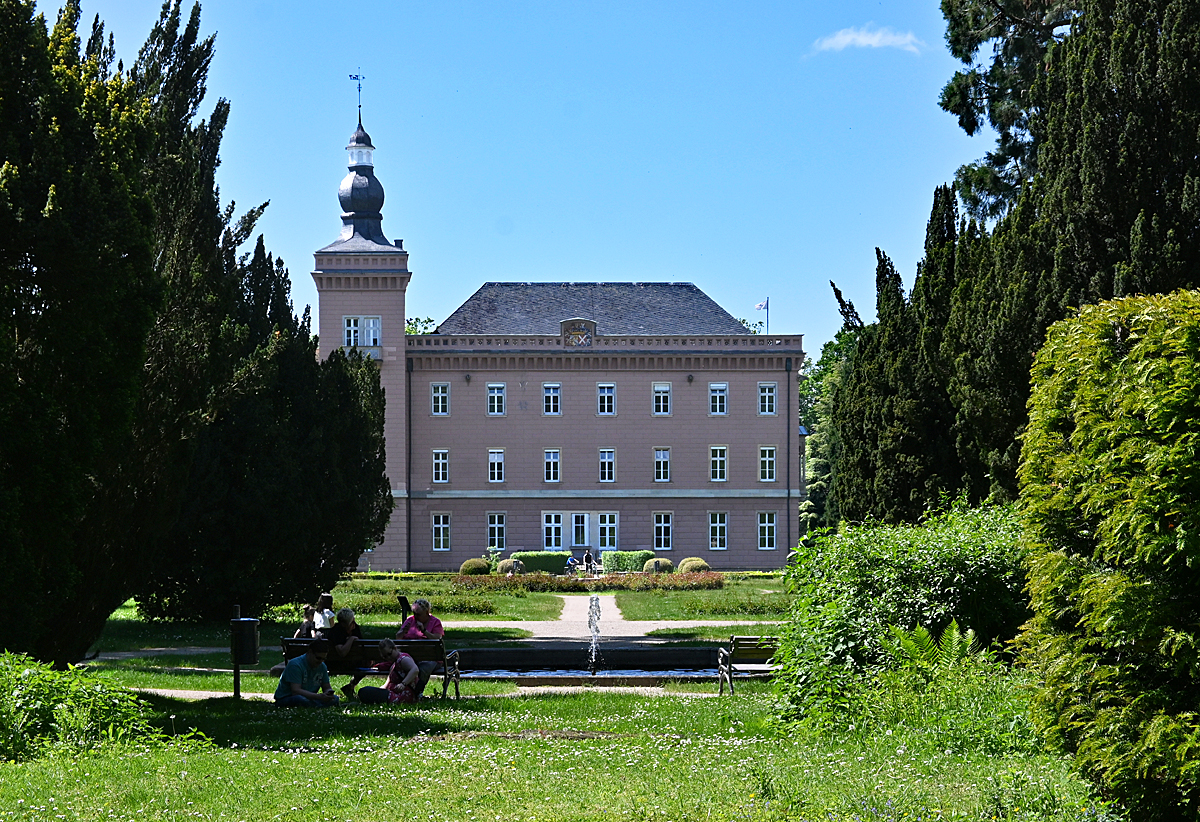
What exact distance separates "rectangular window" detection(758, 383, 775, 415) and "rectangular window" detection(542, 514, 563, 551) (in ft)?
30.4

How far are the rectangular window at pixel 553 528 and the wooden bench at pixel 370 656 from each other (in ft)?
124

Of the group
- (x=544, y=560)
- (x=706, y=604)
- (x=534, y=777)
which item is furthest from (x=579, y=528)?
(x=534, y=777)

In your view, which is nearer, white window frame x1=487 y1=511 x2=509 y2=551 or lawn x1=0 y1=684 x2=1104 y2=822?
lawn x1=0 y1=684 x2=1104 y2=822

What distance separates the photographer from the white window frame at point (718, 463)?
51938mm

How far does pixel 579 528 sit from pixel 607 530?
1.13 metres

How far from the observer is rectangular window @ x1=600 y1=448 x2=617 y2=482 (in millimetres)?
51906

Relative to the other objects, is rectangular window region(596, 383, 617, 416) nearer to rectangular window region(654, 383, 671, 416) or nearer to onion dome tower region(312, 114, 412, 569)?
rectangular window region(654, 383, 671, 416)

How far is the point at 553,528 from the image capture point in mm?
51656

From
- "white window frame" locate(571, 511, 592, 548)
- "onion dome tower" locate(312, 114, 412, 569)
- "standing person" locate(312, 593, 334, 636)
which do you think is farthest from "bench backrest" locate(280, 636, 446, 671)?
"white window frame" locate(571, 511, 592, 548)

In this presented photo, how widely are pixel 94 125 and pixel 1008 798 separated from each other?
929 centimetres

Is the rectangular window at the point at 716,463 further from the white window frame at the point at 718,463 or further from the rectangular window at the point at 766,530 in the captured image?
the rectangular window at the point at 766,530

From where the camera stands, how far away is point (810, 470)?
52812 millimetres

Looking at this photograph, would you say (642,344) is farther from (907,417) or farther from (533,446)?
A: (907,417)

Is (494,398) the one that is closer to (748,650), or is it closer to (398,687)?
(748,650)
